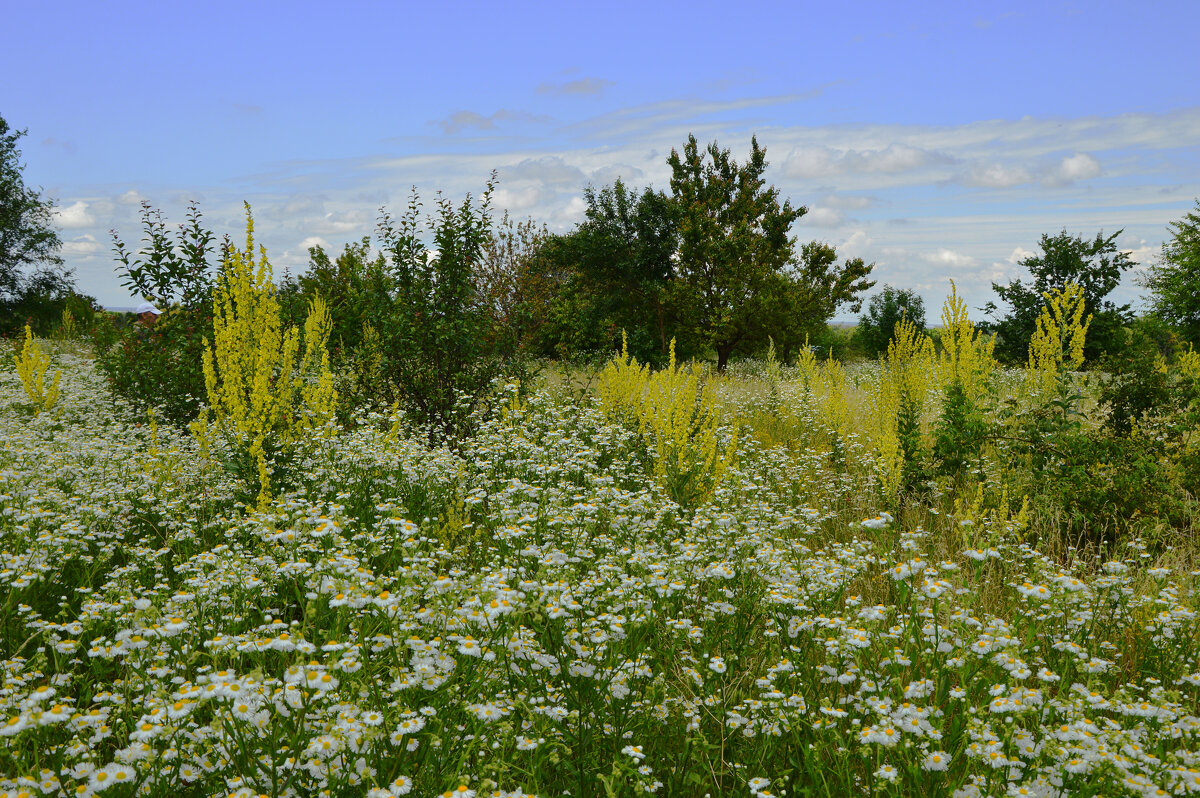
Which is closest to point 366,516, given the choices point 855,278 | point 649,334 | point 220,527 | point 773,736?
point 220,527

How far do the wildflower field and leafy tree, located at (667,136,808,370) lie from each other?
15.6m

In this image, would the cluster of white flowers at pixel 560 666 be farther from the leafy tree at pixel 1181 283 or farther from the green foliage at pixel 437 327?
the leafy tree at pixel 1181 283

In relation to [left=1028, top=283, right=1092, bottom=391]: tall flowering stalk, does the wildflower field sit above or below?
below

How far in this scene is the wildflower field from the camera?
2105mm

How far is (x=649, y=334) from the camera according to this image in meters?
23.2

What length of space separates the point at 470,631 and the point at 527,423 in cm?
447

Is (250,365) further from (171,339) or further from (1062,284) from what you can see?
(1062,284)

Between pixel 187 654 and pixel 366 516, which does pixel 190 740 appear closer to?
pixel 187 654

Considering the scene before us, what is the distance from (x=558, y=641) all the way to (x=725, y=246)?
64.0 feet

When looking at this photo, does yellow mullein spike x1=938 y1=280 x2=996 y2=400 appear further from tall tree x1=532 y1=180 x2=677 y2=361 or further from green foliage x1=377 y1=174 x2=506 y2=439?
tall tree x1=532 y1=180 x2=677 y2=361

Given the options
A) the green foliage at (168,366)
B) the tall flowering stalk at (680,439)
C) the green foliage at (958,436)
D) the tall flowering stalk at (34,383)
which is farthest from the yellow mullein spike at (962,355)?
the tall flowering stalk at (34,383)

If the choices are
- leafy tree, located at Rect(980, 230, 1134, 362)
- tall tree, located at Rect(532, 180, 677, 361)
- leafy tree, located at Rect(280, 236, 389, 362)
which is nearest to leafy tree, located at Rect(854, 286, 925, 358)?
leafy tree, located at Rect(980, 230, 1134, 362)

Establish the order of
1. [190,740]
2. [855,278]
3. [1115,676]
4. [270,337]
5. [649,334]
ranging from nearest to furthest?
[190,740] < [1115,676] < [270,337] < [649,334] < [855,278]

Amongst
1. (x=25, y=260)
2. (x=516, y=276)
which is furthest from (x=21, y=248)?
(x=516, y=276)
